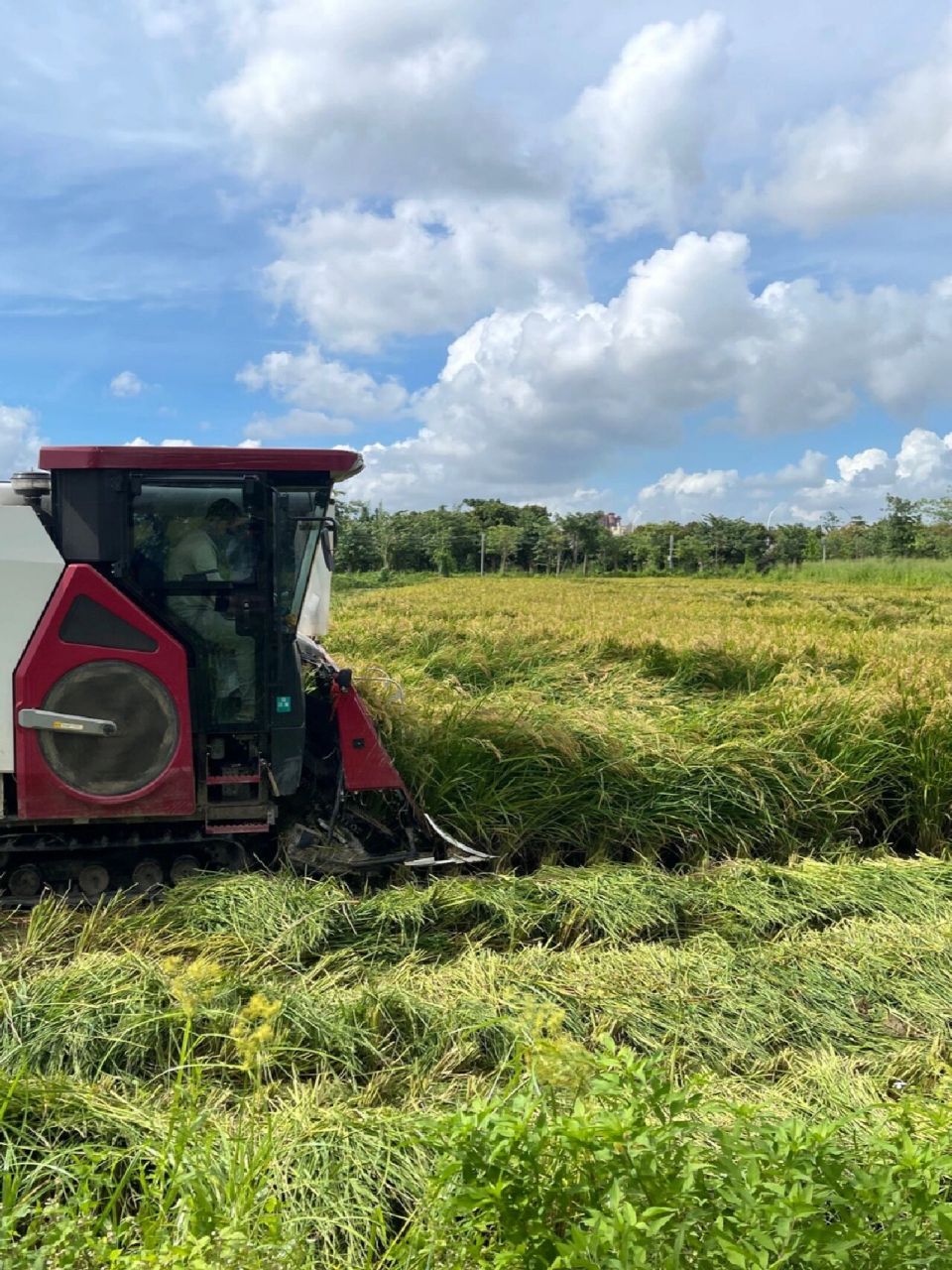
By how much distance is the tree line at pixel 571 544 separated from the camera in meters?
48.8

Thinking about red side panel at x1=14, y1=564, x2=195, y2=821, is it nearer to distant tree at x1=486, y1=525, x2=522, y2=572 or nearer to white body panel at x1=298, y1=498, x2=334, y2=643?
white body panel at x1=298, y1=498, x2=334, y2=643

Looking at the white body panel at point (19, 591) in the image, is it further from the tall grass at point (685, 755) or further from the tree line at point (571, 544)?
the tree line at point (571, 544)

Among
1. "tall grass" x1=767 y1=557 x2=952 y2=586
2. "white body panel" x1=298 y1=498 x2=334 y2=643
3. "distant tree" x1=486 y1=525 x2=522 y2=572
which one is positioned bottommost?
"white body panel" x1=298 y1=498 x2=334 y2=643

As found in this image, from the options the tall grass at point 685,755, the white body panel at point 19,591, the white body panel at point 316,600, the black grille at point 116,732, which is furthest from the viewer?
the tall grass at point 685,755

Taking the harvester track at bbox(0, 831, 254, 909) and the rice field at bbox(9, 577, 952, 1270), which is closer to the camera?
the rice field at bbox(9, 577, 952, 1270)

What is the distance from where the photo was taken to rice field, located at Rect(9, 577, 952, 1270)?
185cm

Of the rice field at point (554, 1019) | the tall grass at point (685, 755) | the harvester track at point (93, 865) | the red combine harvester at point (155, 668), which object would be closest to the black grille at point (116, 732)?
the red combine harvester at point (155, 668)

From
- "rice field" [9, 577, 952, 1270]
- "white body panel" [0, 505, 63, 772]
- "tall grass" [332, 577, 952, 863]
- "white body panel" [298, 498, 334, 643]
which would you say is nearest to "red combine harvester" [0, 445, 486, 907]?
"white body panel" [0, 505, 63, 772]

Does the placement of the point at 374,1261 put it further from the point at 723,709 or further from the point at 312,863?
the point at 723,709

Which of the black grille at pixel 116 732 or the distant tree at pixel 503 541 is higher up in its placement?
the distant tree at pixel 503 541

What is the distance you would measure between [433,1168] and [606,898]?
2.24m

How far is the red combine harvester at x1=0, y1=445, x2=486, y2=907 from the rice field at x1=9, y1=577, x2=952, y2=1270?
374 mm

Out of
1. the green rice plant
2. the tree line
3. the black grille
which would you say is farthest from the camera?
the tree line

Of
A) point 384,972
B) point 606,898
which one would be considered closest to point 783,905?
point 606,898
